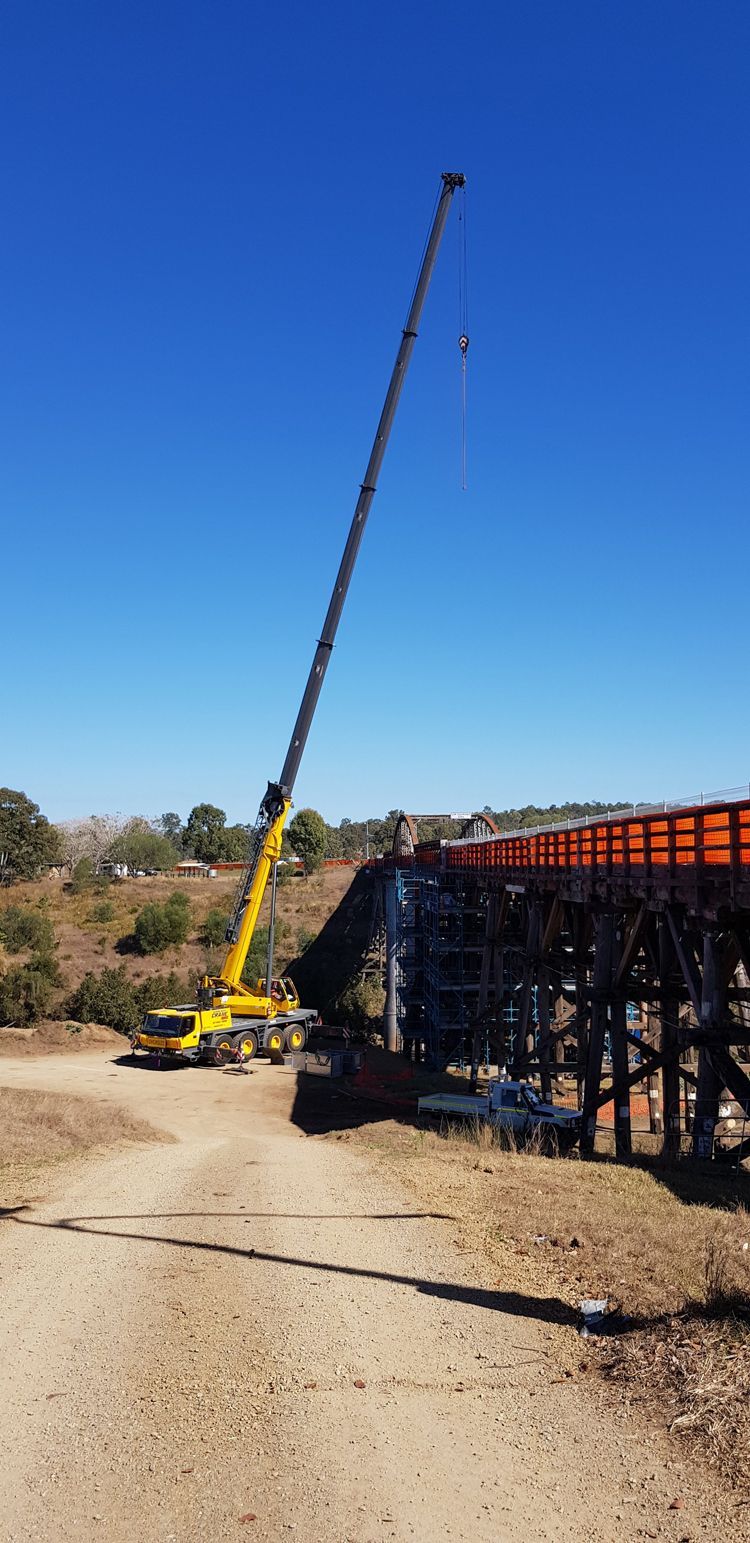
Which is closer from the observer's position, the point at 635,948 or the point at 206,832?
the point at 635,948

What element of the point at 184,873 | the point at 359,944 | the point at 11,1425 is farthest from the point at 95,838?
the point at 11,1425

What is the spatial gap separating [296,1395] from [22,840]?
3331 inches

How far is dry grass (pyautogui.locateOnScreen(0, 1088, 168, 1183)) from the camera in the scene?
18.4m

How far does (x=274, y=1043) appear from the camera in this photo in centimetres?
3528

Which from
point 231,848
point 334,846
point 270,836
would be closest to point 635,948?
point 270,836

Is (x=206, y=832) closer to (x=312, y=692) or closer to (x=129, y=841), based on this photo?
(x=129, y=841)

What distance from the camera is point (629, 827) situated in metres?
18.8

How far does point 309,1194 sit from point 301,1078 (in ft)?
62.4

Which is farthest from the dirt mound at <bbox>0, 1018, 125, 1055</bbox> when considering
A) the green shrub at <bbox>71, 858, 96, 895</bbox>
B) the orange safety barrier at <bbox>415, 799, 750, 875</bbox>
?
the green shrub at <bbox>71, 858, 96, 895</bbox>

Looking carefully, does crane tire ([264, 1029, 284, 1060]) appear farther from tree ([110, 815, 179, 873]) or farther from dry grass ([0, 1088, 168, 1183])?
tree ([110, 815, 179, 873])

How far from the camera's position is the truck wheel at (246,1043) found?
3434 cm

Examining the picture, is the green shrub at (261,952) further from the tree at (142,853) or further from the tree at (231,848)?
the tree at (231,848)

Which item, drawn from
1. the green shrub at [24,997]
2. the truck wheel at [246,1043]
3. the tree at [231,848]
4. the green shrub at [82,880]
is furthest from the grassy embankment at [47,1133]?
the tree at [231,848]

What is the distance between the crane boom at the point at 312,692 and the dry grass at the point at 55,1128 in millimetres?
8861
